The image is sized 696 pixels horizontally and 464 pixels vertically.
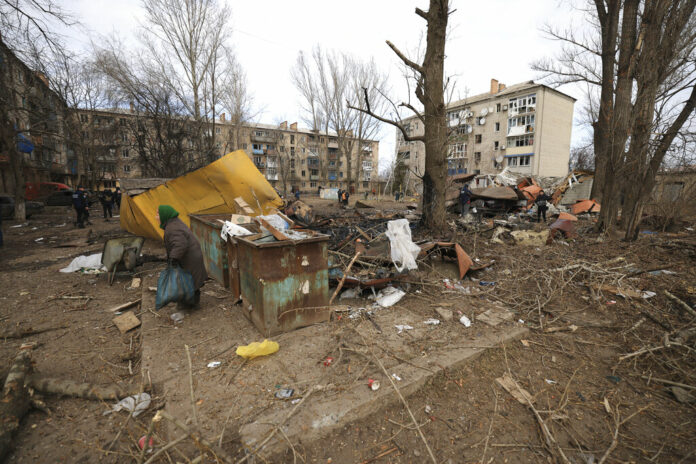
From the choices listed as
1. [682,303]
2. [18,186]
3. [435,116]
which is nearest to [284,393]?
[682,303]

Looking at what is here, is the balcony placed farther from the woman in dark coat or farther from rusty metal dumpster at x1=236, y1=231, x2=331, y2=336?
rusty metal dumpster at x1=236, y1=231, x2=331, y2=336

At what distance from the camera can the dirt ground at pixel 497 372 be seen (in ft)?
6.87

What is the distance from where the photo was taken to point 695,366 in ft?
9.33

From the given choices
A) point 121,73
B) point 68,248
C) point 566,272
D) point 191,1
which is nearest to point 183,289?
point 566,272

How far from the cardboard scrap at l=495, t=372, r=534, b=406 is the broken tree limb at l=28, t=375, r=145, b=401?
338cm

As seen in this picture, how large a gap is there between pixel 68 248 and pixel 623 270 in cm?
1342

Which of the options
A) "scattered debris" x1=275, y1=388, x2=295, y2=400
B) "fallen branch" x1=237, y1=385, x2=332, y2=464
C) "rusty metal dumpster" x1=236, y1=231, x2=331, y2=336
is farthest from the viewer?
"rusty metal dumpster" x1=236, y1=231, x2=331, y2=336

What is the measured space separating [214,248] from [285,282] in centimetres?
237

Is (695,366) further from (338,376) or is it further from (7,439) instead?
(7,439)

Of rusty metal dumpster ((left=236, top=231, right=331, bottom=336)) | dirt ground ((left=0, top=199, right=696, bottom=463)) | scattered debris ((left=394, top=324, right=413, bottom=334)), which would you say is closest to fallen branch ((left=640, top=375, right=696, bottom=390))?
dirt ground ((left=0, top=199, right=696, bottom=463))

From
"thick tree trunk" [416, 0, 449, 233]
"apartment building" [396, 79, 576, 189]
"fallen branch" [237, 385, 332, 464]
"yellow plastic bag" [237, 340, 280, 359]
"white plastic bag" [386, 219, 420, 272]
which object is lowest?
"fallen branch" [237, 385, 332, 464]

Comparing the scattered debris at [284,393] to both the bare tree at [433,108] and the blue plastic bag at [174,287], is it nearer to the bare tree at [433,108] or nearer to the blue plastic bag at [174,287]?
the blue plastic bag at [174,287]

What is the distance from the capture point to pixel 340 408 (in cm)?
227

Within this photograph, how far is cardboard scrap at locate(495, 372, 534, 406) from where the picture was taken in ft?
8.41
